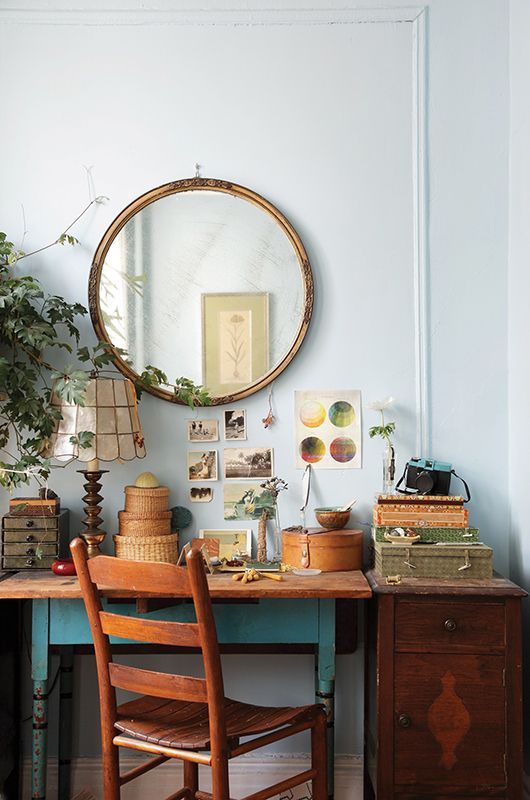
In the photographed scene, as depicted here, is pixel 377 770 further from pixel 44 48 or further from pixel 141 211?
pixel 44 48

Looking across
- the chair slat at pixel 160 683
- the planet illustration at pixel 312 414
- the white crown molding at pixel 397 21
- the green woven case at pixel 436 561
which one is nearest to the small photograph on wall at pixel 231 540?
the planet illustration at pixel 312 414

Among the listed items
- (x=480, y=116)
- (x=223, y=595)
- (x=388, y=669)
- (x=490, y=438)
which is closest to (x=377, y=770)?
(x=388, y=669)

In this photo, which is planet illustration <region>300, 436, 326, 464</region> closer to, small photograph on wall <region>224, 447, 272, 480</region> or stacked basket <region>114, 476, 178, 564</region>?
small photograph on wall <region>224, 447, 272, 480</region>

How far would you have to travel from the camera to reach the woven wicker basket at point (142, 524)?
2.68 meters

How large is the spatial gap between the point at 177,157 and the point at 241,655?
68.9 inches

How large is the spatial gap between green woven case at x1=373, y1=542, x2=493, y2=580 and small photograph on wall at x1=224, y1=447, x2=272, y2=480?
0.56 metres

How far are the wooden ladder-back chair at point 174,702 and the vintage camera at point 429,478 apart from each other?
2.59 ft

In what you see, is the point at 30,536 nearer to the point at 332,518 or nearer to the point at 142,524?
the point at 142,524

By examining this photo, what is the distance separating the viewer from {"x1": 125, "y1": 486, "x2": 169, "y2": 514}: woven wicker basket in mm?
Result: 2693

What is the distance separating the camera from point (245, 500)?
2.87 metres

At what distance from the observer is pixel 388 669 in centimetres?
235

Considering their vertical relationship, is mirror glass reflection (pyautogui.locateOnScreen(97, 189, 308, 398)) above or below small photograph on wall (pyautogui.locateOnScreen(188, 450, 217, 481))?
above

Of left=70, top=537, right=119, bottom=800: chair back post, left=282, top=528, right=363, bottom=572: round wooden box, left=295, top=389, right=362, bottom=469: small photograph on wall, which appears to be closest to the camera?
left=70, top=537, right=119, bottom=800: chair back post

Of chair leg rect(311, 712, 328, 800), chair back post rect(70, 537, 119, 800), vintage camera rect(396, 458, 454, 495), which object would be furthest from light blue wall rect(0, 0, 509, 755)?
chair back post rect(70, 537, 119, 800)
